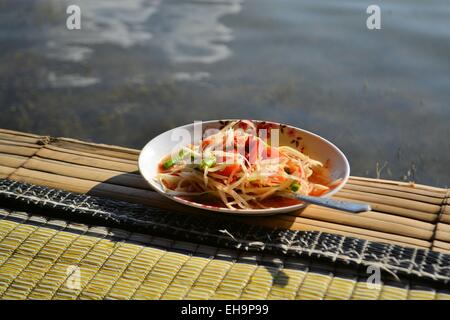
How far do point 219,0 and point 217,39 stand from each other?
30.7 inches

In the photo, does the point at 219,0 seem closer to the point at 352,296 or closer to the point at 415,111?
the point at 415,111

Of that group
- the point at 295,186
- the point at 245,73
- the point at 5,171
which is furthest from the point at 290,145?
the point at 245,73

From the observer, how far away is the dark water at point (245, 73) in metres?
3.82

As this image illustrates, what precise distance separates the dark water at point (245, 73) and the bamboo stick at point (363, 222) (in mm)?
1887

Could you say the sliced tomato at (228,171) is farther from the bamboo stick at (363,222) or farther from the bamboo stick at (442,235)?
the bamboo stick at (442,235)

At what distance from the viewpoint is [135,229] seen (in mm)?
1611

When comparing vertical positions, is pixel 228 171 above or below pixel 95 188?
above

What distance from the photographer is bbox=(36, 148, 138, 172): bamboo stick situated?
77.4 inches

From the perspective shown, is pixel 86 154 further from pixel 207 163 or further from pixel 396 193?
pixel 396 193

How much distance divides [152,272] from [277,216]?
42 cm

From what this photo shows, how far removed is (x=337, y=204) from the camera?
1.46 m

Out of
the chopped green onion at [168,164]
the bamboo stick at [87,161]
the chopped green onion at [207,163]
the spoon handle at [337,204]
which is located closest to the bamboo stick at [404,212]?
the spoon handle at [337,204]

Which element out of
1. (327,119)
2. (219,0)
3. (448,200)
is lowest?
(327,119)

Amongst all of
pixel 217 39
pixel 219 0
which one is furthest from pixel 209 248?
pixel 219 0
